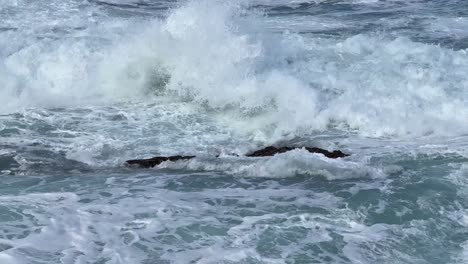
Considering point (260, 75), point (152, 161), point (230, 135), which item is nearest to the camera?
point (152, 161)

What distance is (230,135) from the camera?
10195 millimetres

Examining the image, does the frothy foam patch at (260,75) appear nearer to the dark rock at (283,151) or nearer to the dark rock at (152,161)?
the dark rock at (283,151)

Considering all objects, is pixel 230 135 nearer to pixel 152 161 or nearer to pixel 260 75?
pixel 152 161

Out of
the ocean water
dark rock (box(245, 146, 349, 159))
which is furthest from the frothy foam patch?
dark rock (box(245, 146, 349, 159))

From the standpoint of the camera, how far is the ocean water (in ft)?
21.4

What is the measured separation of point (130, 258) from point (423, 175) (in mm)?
3765

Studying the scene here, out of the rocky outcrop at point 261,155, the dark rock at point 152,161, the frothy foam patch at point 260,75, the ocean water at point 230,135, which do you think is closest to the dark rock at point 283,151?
the rocky outcrop at point 261,155

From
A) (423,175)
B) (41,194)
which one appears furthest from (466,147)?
(41,194)

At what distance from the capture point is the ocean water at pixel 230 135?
257 inches

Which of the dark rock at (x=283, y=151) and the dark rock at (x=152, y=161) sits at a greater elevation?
the dark rock at (x=152, y=161)

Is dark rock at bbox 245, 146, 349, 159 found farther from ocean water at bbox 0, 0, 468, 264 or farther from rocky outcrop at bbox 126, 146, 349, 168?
ocean water at bbox 0, 0, 468, 264

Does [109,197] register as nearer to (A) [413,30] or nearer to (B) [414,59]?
(B) [414,59]

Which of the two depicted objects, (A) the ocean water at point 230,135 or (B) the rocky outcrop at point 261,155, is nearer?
(A) the ocean water at point 230,135

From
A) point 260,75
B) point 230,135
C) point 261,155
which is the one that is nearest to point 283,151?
point 261,155
